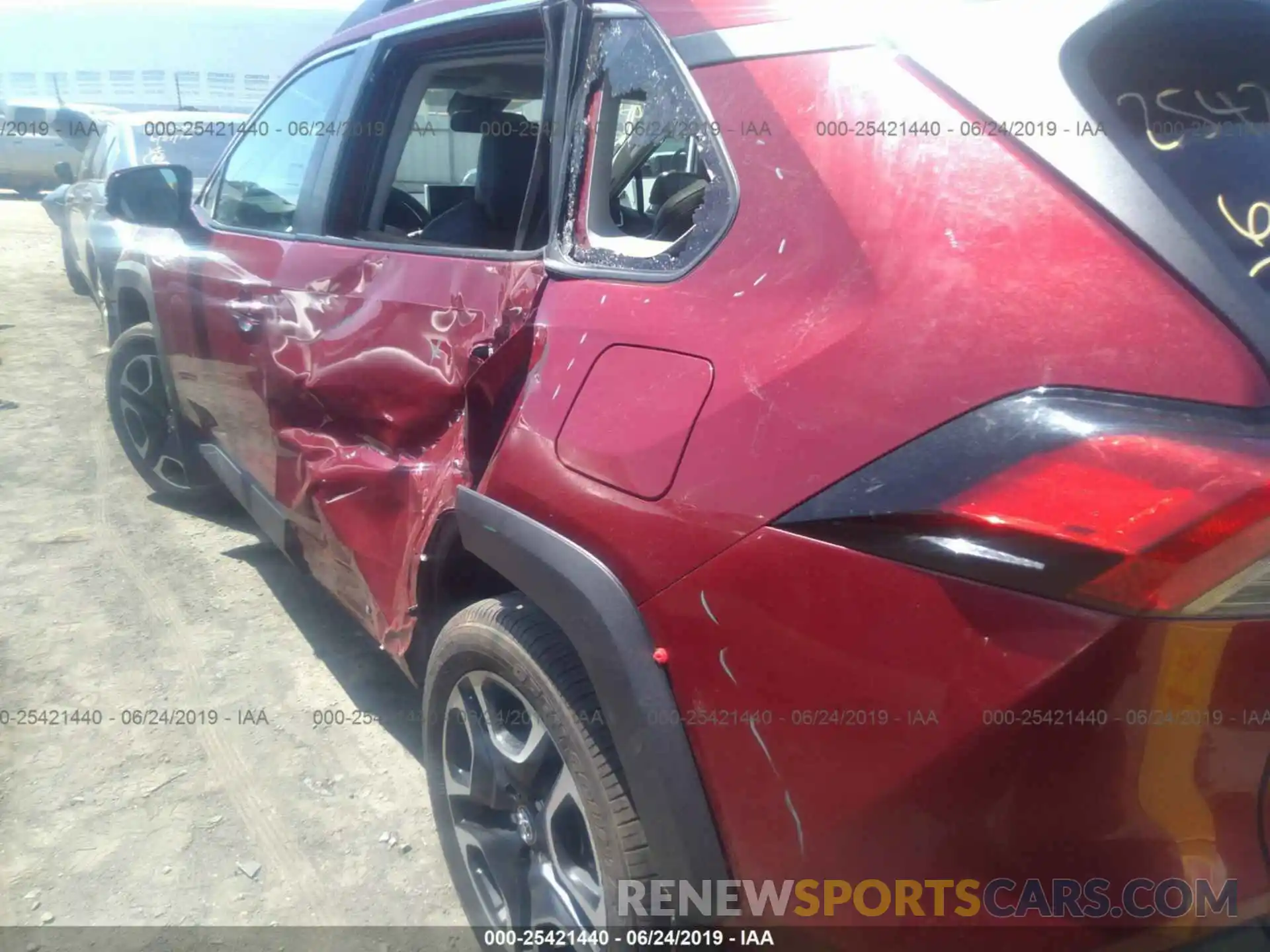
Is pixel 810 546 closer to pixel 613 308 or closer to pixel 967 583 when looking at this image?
pixel 967 583

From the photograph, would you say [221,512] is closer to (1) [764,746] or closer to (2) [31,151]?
(1) [764,746]

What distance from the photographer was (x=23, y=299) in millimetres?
9352

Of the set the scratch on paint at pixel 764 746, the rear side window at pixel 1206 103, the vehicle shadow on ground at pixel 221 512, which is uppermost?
the rear side window at pixel 1206 103

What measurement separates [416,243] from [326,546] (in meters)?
0.91

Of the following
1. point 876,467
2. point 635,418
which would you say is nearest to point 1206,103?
point 876,467

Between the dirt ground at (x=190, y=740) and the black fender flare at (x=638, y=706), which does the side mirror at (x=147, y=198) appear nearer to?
the dirt ground at (x=190, y=740)

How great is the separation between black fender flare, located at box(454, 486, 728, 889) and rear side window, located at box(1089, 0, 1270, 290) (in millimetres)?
952

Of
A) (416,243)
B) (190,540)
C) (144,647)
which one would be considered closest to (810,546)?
(416,243)

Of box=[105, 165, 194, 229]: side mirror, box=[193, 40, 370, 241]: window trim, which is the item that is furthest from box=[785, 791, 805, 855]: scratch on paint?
box=[105, 165, 194, 229]: side mirror

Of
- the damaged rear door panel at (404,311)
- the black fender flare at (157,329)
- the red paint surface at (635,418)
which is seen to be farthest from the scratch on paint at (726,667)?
the black fender flare at (157,329)

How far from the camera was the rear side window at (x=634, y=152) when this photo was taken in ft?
5.25

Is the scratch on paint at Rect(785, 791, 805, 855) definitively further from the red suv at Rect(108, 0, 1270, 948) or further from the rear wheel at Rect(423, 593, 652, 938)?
the rear wheel at Rect(423, 593, 652, 938)
